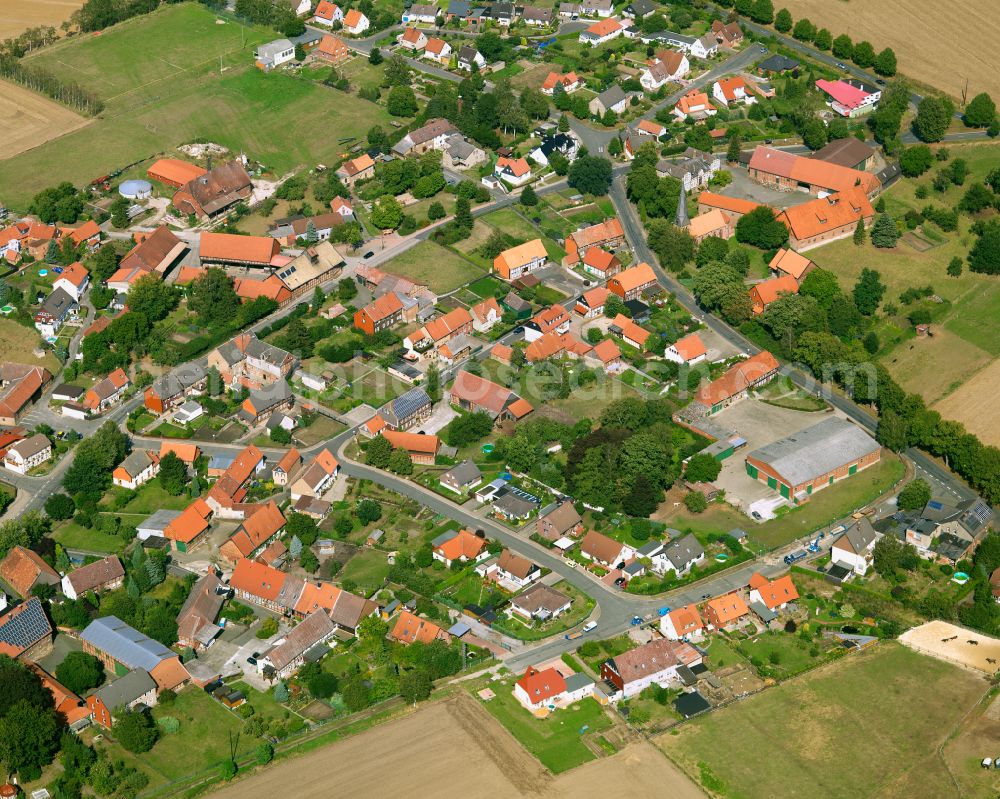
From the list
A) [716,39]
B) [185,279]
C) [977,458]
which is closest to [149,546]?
[185,279]

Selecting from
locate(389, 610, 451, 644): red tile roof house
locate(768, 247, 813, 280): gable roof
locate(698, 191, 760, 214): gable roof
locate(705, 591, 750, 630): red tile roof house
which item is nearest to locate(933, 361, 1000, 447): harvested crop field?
locate(768, 247, 813, 280): gable roof

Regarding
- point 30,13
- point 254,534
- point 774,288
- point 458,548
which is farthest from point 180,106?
point 458,548

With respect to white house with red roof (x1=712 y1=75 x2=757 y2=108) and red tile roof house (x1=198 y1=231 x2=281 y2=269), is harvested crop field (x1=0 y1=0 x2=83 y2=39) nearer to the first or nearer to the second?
red tile roof house (x1=198 y1=231 x2=281 y2=269)

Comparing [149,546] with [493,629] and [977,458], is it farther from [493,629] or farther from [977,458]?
[977,458]

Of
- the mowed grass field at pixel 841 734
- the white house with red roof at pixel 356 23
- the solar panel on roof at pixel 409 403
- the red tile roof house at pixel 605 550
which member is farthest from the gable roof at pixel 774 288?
the white house with red roof at pixel 356 23

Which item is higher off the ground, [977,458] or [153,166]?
[153,166]
